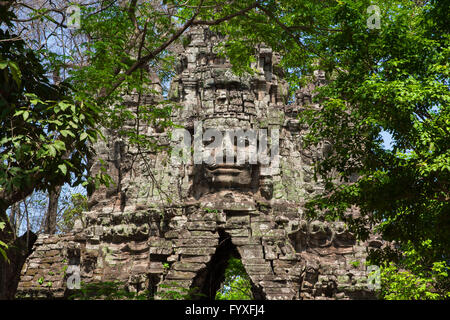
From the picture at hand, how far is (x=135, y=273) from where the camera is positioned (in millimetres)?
12758

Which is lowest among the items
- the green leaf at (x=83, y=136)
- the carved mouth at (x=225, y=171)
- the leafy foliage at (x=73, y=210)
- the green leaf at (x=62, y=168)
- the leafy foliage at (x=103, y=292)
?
the leafy foliage at (x=103, y=292)

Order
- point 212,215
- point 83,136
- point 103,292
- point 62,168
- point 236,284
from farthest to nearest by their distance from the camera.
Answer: point 236,284, point 212,215, point 103,292, point 83,136, point 62,168

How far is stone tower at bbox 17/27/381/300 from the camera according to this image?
1195 cm

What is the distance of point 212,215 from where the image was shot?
12.3m

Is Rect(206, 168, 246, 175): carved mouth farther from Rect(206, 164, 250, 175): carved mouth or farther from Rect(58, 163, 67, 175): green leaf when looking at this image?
Rect(58, 163, 67, 175): green leaf

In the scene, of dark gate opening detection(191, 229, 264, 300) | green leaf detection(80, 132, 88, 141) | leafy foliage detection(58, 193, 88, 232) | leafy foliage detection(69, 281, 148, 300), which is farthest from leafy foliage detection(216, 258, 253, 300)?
green leaf detection(80, 132, 88, 141)

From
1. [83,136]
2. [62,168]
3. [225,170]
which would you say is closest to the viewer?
[62,168]

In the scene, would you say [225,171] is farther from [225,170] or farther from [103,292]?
[103,292]

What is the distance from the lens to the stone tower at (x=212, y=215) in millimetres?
11953

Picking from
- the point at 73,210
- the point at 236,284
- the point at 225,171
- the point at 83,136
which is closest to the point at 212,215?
the point at 225,171

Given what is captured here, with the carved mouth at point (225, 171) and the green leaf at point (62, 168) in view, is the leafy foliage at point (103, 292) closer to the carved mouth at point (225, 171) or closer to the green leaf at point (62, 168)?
the green leaf at point (62, 168)

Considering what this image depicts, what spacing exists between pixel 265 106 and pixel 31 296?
27.0 ft

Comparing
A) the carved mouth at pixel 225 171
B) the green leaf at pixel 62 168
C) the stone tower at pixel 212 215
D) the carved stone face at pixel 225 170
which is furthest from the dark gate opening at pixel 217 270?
the green leaf at pixel 62 168
